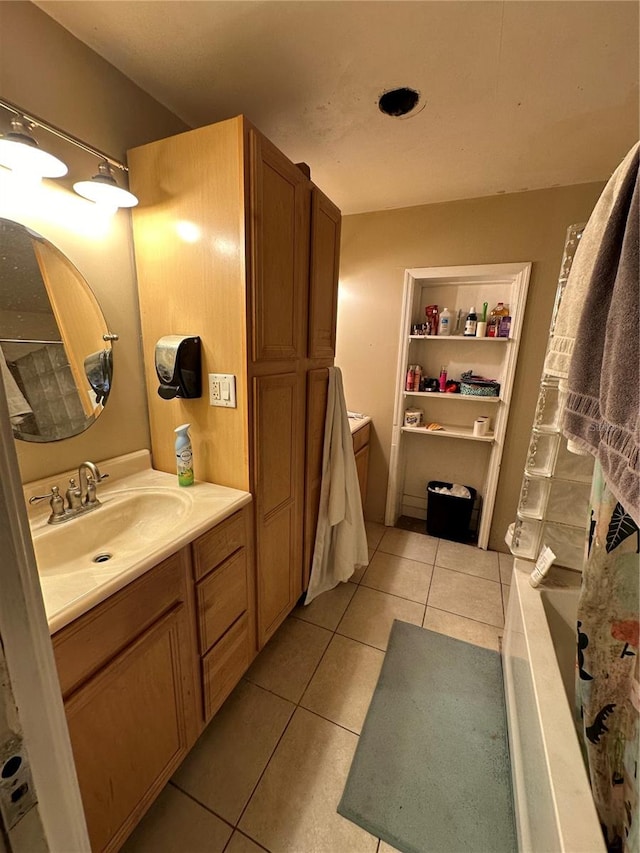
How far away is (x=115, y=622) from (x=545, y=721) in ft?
3.83

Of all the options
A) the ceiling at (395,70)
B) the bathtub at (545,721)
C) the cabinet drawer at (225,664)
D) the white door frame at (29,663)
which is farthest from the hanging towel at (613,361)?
the cabinet drawer at (225,664)

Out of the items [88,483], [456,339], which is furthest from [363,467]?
[88,483]

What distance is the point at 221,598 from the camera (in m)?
1.21

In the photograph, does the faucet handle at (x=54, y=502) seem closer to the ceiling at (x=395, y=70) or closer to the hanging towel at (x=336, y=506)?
the hanging towel at (x=336, y=506)

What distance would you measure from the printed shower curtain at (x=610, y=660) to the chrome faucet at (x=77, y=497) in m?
1.61

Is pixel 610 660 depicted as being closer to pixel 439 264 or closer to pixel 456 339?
pixel 456 339

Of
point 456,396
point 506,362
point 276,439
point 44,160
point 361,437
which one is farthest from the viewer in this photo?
point 361,437

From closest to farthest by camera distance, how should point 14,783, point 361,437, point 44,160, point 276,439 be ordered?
point 14,783 → point 44,160 → point 276,439 → point 361,437

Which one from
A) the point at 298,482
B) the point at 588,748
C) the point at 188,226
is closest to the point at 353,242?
the point at 188,226

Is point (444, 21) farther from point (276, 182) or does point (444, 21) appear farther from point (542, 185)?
point (542, 185)

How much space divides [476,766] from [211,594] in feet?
3.76

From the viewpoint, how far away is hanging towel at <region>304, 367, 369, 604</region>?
1832 millimetres

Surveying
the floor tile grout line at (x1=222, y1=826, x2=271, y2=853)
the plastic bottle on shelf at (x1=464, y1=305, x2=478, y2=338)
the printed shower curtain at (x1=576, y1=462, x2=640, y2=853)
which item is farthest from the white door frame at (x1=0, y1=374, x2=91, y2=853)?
the plastic bottle on shelf at (x1=464, y1=305, x2=478, y2=338)

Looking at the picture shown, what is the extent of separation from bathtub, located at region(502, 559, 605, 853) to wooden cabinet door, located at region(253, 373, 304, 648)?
3.27 feet
